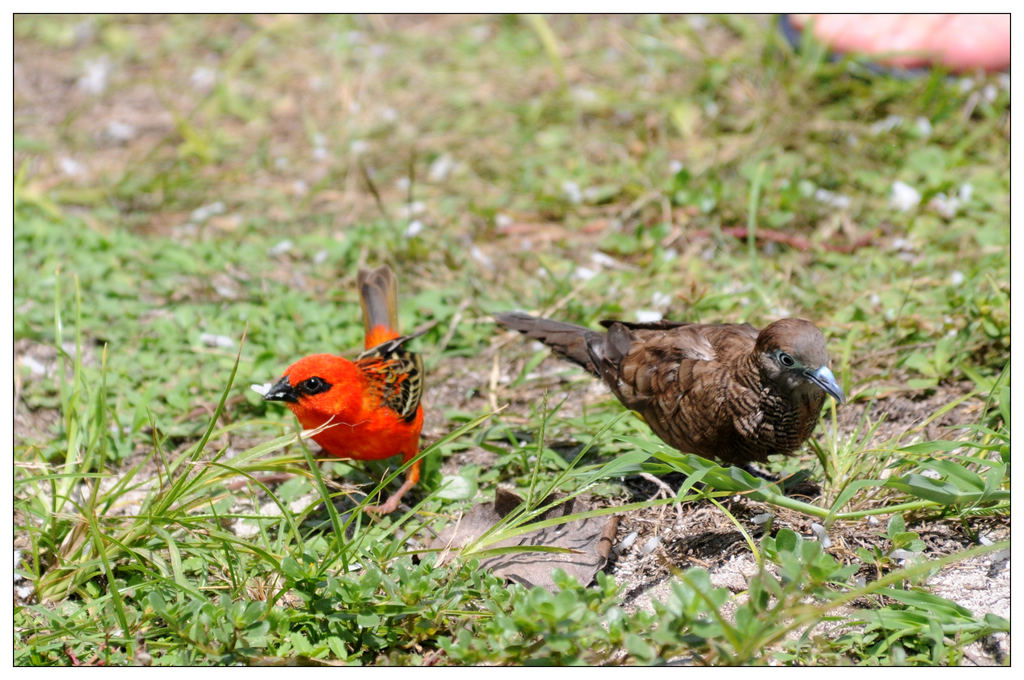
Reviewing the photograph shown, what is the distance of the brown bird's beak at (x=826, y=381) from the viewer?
319cm

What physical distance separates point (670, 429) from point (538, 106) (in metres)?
3.78

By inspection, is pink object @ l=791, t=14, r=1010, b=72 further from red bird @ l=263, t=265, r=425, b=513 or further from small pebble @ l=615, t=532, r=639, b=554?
small pebble @ l=615, t=532, r=639, b=554

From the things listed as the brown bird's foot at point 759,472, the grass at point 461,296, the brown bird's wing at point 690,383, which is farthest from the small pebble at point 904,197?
the brown bird's foot at point 759,472

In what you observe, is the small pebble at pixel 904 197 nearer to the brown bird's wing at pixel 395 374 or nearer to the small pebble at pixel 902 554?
the small pebble at pixel 902 554

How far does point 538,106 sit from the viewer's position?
269 inches

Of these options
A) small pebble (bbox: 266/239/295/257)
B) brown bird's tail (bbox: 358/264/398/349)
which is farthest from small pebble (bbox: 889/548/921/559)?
small pebble (bbox: 266/239/295/257)

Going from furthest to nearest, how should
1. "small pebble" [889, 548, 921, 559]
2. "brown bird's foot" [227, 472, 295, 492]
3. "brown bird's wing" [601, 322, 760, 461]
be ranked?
"brown bird's foot" [227, 472, 295, 492]
"brown bird's wing" [601, 322, 760, 461]
"small pebble" [889, 548, 921, 559]

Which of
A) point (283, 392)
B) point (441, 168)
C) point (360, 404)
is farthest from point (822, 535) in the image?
point (441, 168)

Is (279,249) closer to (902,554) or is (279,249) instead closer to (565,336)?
(565,336)

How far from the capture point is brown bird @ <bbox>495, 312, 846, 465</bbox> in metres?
3.34

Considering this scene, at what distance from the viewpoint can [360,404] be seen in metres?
3.80

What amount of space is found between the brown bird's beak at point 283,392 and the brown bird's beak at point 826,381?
1.91m

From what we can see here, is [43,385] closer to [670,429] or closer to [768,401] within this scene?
[670,429]

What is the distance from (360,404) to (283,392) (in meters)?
0.30
